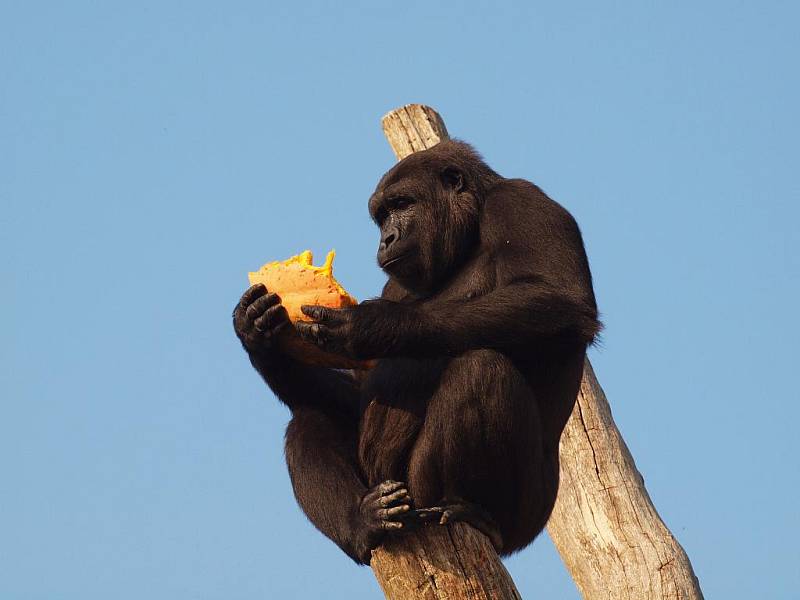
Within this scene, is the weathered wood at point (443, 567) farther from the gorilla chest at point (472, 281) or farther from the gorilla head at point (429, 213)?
the gorilla head at point (429, 213)

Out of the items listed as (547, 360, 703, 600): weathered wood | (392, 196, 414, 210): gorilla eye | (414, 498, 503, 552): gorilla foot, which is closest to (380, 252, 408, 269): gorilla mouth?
(392, 196, 414, 210): gorilla eye

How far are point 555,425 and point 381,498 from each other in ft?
3.90

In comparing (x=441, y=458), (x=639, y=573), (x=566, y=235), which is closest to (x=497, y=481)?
(x=441, y=458)

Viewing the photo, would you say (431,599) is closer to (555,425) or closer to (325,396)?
(555,425)

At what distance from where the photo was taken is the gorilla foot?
21.2 ft

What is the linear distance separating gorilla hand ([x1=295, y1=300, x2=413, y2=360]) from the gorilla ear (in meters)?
1.29

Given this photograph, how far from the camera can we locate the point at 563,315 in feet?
22.1

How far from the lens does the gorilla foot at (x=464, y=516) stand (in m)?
6.45

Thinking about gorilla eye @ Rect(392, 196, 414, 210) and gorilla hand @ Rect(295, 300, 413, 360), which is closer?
gorilla hand @ Rect(295, 300, 413, 360)

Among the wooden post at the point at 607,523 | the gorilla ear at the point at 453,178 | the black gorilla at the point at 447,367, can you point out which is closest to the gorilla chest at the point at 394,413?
the black gorilla at the point at 447,367

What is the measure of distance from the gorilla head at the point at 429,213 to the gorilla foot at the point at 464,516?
1520mm

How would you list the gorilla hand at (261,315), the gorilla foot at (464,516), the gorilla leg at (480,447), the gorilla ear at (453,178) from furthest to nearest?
the gorilla ear at (453,178) → the gorilla hand at (261,315) → the gorilla leg at (480,447) → the gorilla foot at (464,516)

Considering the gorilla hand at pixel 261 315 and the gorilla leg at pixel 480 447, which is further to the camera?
the gorilla hand at pixel 261 315

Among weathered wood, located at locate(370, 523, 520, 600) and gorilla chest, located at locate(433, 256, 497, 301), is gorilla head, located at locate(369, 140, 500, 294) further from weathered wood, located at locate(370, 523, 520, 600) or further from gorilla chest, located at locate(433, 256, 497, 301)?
weathered wood, located at locate(370, 523, 520, 600)
